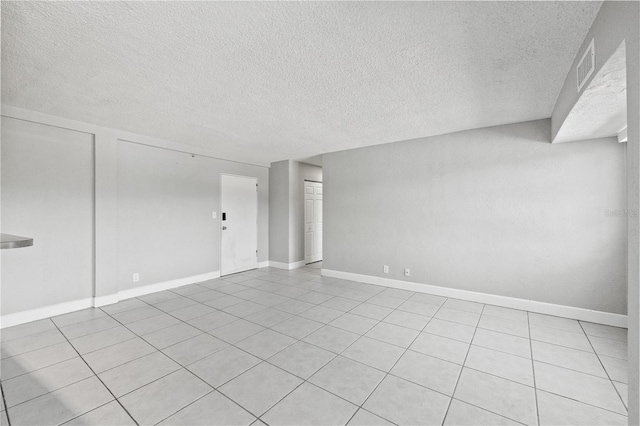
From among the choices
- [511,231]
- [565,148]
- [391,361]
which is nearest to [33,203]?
[391,361]

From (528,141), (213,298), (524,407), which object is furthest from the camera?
(213,298)

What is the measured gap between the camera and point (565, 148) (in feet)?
10.9

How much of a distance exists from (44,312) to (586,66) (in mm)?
5885

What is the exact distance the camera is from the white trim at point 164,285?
4102 millimetres

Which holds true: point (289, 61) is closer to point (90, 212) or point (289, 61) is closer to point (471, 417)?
point (471, 417)

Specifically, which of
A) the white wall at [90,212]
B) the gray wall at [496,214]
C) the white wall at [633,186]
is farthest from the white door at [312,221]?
the white wall at [633,186]

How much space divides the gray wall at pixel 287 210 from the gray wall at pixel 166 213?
46.4 inches

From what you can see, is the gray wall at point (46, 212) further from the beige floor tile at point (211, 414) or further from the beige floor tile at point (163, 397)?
the beige floor tile at point (211, 414)

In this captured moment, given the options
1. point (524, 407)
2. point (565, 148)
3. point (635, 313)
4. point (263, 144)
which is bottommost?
point (524, 407)

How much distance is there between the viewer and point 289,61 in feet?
7.04

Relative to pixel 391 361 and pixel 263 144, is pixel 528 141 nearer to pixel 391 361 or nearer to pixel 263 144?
pixel 391 361

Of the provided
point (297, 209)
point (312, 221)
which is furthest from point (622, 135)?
point (312, 221)

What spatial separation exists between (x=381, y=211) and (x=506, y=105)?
A: 2.34 m

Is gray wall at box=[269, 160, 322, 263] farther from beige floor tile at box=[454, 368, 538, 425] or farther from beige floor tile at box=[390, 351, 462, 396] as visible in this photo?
beige floor tile at box=[454, 368, 538, 425]
